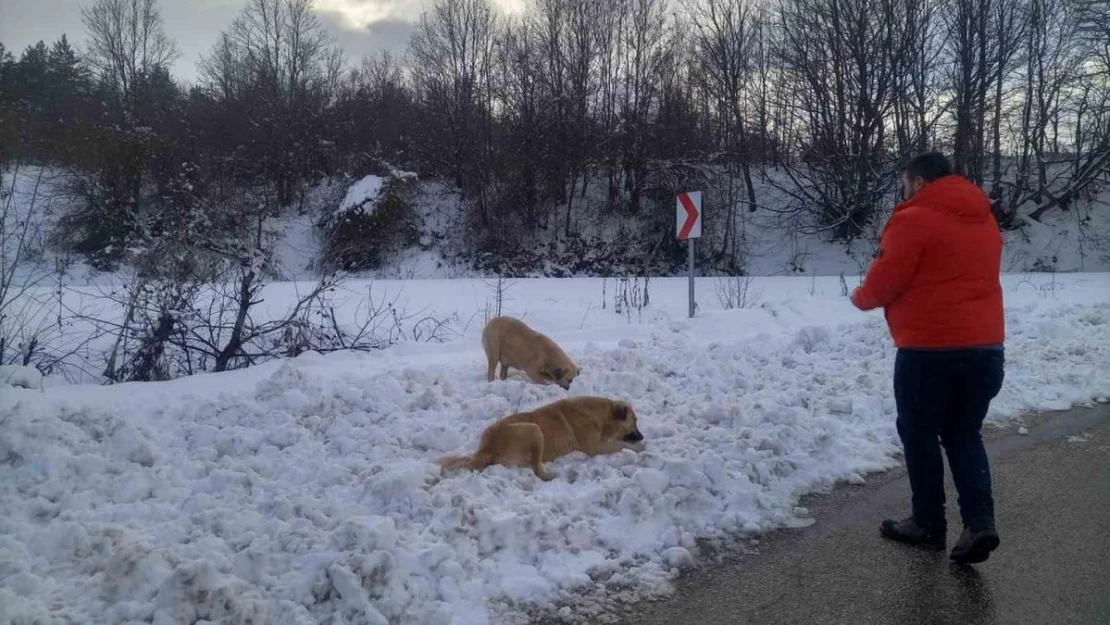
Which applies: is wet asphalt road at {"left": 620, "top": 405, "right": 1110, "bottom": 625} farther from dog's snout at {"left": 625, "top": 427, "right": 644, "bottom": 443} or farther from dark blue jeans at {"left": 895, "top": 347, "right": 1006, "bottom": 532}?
dog's snout at {"left": 625, "top": 427, "right": 644, "bottom": 443}

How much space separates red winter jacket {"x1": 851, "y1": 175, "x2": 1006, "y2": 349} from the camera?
4441mm

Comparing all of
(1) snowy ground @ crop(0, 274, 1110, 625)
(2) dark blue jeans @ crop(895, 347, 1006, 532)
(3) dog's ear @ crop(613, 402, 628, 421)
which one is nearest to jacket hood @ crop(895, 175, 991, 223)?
(2) dark blue jeans @ crop(895, 347, 1006, 532)

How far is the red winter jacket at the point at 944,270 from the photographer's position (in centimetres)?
444

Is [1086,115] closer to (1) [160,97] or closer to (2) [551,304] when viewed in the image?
(2) [551,304]

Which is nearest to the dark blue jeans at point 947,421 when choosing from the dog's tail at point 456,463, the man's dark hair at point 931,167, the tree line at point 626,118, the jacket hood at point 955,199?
the jacket hood at point 955,199

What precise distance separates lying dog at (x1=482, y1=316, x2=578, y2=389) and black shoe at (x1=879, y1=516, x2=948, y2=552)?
13.2ft

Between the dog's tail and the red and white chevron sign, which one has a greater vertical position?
the red and white chevron sign

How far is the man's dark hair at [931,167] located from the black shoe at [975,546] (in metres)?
2.07

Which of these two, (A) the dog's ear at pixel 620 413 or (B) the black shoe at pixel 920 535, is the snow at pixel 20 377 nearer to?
(A) the dog's ear at pixel 620 413

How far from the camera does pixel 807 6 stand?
1230 inches

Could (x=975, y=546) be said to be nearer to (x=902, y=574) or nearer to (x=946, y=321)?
(x=902, y=574)

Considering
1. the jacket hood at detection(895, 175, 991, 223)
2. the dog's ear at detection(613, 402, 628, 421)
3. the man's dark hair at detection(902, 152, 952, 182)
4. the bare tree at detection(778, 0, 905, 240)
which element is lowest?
the dog's ear at detection(613, 402, 628, 421)

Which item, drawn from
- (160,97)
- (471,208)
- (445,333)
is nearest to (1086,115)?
(471,208)

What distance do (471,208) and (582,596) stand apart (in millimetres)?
34678
